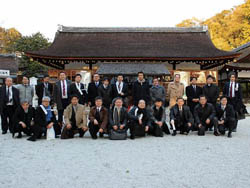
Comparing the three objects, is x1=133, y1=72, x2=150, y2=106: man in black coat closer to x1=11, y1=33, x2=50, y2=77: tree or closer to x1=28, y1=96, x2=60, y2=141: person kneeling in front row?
x1=28, y1=96, x2=60, y2=141: person kneeling in front row

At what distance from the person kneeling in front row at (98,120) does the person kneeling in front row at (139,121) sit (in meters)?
0.59

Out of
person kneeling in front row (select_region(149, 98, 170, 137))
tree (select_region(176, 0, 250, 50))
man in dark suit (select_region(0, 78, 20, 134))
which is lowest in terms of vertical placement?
person kneeling in front row (select_region(149, 98, 170, 137))

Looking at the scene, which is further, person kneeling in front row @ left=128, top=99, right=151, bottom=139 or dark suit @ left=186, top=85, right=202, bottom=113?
dark suit @ left=186, top=85, right=202, bottom=113

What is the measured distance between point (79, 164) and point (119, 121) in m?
1.93

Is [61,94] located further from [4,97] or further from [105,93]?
[4,97]

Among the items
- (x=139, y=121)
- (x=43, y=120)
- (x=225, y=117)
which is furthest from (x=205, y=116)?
(x=43, y=120)

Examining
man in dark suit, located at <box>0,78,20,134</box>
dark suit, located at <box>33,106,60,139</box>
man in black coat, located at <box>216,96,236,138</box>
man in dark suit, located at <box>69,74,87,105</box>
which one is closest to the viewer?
dark suit, located at <box>33,106,60,139</box>

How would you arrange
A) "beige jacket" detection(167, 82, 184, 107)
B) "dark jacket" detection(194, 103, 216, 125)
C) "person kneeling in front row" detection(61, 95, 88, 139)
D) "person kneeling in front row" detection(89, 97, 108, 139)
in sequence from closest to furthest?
"person kneeling in front row" detection(89, 97, 108, 139) → "person kneeling in front row" detection(61, 95, 88, 139) → "dark jacket" detection(194, 103, 216, 125) → "beige jacket" detection(167, 82, 184, 107)

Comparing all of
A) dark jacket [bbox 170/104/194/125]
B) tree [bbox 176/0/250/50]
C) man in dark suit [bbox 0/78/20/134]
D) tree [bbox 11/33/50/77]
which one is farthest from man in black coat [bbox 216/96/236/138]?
tree [bbox 176/0/250/50]

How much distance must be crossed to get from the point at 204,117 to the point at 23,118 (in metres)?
4.34

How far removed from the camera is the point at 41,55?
1102 centimetres

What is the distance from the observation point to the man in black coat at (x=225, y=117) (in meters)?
5.10

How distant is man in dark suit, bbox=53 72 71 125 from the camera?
552cm

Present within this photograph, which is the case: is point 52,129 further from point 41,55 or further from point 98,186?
point 41,55
